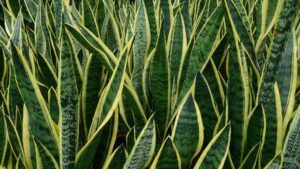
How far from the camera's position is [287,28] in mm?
836

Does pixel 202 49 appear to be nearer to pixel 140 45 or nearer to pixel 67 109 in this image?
pixel 140 45

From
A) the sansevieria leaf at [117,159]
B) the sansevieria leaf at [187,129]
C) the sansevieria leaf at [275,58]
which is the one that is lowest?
the sansevieria leaf at [117,159]

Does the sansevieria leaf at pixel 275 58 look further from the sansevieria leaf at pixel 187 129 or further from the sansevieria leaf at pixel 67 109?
the sansevieria leaf at pixel 67 109

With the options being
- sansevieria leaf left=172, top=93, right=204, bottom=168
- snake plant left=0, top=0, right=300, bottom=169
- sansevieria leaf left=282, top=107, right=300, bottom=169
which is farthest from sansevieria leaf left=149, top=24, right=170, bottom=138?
sansevieria leaf left=282, top=107, right=300, bottom=169

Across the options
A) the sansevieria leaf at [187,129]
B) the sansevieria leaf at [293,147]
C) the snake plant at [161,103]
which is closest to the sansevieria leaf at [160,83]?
the snake plant at [161,103]

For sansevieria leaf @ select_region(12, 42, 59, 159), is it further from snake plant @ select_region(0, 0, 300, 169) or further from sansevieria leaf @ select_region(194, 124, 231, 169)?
sansevieria leaf @ select_region(194, 124, 231, 169)

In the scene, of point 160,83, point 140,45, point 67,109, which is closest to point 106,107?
point 67,109

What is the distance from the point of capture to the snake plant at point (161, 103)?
30.1 inches

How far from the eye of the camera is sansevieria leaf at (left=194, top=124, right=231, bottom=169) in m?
0.71

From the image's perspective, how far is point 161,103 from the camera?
1016 mm

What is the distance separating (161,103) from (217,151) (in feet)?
1.01

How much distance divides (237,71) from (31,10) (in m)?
0.99

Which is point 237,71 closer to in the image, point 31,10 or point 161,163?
point 161,163

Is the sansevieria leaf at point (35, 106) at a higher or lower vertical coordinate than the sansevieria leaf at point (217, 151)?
higher
